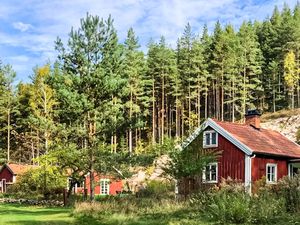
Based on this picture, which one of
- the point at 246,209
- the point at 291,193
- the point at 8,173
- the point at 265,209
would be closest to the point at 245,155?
the point at 291,193

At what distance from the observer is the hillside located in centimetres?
5359

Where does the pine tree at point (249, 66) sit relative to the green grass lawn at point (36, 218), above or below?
above

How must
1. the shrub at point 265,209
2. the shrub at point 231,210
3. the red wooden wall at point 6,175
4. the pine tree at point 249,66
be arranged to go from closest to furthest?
the shrub at point 265,209
the shrub at point 231,210
the red wooden wall at point 6,175
the pine tree at point 249,66

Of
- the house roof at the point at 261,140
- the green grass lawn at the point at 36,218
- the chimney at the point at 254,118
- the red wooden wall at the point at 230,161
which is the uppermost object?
the chimney at the point at 254,118

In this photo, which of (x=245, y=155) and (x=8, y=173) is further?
(x=8, y=173)

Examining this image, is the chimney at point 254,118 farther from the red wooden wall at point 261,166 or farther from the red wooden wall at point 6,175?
the red wooden wall at point 6,175

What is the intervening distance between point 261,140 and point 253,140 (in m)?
1.16

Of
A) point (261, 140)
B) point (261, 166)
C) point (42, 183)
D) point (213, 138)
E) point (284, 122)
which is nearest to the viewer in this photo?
point (261, 166)

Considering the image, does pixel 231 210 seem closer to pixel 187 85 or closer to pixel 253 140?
pixel 253 140

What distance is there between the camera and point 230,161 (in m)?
27.3

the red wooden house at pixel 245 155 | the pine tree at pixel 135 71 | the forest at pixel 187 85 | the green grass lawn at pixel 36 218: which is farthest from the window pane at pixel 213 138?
the pine tree at pixel 135 71

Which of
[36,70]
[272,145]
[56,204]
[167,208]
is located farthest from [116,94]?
[36,70]

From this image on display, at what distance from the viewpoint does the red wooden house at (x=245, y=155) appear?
2662cm

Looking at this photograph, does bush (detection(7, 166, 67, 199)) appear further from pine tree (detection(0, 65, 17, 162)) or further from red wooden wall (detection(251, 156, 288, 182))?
pine tree (detection(0, 65, 17, 162))
